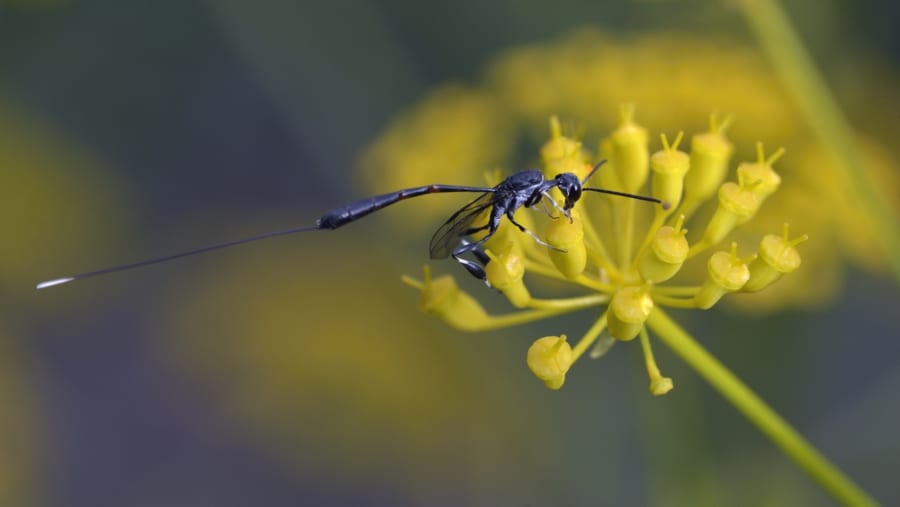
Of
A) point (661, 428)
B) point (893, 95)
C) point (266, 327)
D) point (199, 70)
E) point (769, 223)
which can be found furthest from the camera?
point (199, 70)

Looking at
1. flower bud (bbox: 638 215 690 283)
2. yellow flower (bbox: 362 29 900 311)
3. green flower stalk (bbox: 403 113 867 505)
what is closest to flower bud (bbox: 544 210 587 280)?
green flower stalk (bbox: 403 113 867 505)

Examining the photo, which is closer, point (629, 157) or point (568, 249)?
point (568, 249)

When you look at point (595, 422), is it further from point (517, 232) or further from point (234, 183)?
point (234, 183)

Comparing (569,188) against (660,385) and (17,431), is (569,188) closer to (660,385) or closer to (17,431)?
(660,385)

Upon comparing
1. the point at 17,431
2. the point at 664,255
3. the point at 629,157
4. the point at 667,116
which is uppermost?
the point at 17,431

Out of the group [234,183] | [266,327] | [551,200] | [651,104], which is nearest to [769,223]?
[651,104]

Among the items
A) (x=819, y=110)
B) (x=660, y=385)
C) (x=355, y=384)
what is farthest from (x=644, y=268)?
(x=355, y=384)

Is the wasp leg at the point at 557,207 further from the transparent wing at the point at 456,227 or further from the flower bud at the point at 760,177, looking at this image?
the flower bud at the point at 760,177

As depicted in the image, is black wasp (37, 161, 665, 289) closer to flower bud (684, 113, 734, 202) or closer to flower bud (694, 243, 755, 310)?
flower bud (684, 113, 734, 202)
